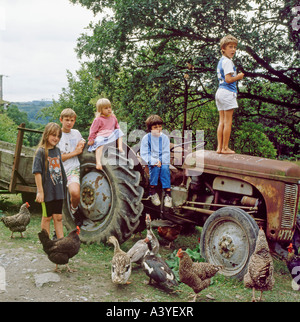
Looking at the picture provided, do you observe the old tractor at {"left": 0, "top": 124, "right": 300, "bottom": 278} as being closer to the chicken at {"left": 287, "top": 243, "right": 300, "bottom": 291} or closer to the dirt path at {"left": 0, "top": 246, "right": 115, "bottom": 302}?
the chicken at {"left": 287, "top": 243, "right": 300, "bottom": 291}

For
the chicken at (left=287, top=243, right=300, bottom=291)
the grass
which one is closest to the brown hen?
the grass

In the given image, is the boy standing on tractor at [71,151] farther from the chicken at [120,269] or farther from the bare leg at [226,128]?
the bare leg at [226,128]

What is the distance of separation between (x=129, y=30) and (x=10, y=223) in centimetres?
550

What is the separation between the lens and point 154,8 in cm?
867

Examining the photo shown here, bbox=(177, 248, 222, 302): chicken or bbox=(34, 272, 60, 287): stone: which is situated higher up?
bbox=(177, 248, 222, 302): chicken

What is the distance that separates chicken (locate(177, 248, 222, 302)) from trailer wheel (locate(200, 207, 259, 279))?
0.50 metres

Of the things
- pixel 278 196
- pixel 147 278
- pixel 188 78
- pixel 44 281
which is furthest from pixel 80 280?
pixel 188 78

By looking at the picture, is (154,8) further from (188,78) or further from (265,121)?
(265,121)

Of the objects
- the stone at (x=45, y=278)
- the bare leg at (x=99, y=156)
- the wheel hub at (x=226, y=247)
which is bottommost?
the stone at (x=45, y=278)

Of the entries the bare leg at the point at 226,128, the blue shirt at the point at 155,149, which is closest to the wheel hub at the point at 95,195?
the blue shirt at the point at 155,149

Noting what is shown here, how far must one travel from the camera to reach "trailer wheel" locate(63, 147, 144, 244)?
520 centimetres

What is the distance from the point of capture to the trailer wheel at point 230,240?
4.55 meters

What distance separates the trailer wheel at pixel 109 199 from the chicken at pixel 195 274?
1.17m

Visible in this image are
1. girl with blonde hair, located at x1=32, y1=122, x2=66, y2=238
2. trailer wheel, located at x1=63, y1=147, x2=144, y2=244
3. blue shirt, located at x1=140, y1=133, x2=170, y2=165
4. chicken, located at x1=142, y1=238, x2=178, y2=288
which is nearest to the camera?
chicken, located at x1=142, y1=238, x2=178, y2=288
